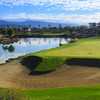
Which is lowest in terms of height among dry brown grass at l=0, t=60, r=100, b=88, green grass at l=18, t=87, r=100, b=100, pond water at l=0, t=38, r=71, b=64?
pond water at l=0, t=38, r=71, b=64

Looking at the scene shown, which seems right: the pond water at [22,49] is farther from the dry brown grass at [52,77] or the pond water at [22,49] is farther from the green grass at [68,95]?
the green grass at [68,95]

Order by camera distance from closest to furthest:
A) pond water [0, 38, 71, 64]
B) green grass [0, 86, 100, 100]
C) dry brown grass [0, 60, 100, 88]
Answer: green grass [0, 86, 100, 100] < dry brown grass [0, 60, 100, 88] < pond water [0, 38, 71, 64]

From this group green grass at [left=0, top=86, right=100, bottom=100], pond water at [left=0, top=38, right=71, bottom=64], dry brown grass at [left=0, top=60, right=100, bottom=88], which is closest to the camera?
green grass at [left=0, top=86, right=100, bottom=100]

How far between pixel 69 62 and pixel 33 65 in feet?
17.5

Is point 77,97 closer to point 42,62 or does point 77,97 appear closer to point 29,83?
point 29,83

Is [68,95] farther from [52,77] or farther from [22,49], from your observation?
[22,49]

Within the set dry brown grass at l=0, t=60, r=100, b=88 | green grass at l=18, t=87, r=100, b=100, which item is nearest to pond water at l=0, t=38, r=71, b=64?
dry brown grass at l=0, t=60, r=100, b=88

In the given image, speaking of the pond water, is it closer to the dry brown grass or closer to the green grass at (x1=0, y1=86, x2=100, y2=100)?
the dry brown grass

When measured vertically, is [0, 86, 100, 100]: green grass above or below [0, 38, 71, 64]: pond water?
above

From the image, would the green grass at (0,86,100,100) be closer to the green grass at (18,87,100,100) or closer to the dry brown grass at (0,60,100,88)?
the green grass at (18,87,100,100)

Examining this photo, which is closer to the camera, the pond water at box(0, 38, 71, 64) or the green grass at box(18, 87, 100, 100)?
the green grass at box(18, 87, 100, 100)

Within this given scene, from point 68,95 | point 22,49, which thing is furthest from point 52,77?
point 22,49

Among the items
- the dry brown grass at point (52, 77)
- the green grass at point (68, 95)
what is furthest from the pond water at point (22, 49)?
the green grass at point (68, 95)

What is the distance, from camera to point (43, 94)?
25000 mm
